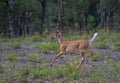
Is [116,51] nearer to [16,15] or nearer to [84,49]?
[84,49]

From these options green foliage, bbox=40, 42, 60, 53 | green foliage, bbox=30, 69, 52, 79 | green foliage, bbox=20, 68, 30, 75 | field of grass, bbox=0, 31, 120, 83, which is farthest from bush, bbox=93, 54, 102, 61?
green foliage, bbox=20, 68, 30, 75

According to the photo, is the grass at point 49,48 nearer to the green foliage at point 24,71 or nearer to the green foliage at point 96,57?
the green foliage at point 96,57

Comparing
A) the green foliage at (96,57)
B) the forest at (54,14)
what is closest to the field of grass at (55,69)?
the green foliage at (96,57)

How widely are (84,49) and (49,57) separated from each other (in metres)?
2.96

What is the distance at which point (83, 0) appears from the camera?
41.1 metres

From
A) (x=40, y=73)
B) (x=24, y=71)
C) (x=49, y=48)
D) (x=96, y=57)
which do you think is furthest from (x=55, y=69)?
(x=49, y=48)

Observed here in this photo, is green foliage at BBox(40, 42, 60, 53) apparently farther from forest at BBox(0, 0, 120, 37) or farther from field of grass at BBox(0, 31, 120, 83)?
forest at BBox(0, 0, 120, 37)

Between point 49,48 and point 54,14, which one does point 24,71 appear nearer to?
point 49,48

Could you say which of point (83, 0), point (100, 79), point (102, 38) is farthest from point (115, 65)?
point (83, 0)

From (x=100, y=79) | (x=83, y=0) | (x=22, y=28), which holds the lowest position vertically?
(x=100, y=79)

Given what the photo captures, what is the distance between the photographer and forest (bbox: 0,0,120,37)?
35925mm

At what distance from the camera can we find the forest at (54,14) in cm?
3592

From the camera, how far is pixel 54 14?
49.2m

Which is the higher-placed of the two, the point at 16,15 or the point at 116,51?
the point at 16,15
